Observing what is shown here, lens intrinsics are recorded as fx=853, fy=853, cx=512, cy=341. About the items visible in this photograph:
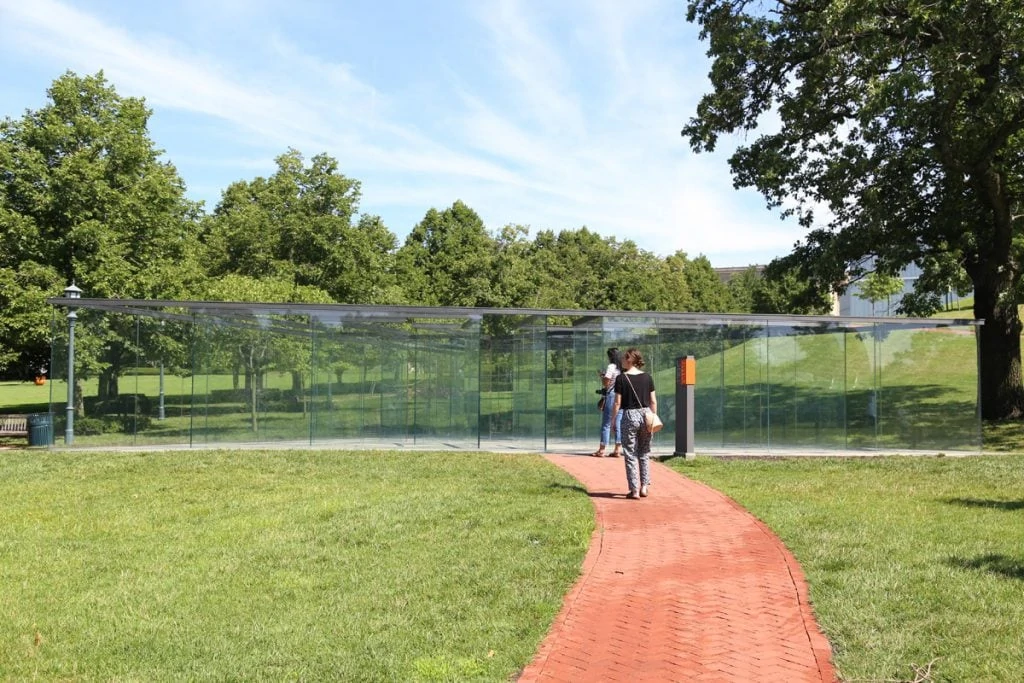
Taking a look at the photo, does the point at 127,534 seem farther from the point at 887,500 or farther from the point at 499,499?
the point at 887,500

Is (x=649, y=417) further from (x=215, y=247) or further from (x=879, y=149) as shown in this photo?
(x=215, y=247)

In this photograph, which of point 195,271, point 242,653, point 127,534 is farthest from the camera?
point 195,271

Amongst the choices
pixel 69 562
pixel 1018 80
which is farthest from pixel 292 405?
pixel 1018 80

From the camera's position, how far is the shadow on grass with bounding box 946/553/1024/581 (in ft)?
20.8

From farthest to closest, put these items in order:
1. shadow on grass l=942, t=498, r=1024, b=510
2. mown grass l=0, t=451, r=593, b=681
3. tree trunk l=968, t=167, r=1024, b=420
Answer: tree trunk l=968, t=167, r=1024, b=420, shadow on grass l=942, t=498, r=1024, b=510, mown grass l=0, t=451, r=593, b=681

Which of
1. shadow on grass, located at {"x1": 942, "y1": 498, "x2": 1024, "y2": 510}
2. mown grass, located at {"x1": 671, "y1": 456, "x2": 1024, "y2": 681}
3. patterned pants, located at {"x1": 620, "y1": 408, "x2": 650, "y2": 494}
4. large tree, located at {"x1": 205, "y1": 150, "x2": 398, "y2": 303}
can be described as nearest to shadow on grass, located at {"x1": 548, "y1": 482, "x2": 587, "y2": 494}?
patterned pants, located at {"x1": 620, "y1": 408, "x2": 650, "y2": 494}

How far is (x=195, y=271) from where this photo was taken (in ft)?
84.1

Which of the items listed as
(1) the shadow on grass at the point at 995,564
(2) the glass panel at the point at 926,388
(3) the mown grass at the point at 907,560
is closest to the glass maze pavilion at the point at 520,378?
(2) the glass panel at the point at 926,388

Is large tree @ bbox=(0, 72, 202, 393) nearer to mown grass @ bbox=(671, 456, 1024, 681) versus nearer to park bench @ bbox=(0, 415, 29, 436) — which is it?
park bench @ bbox=(0, 415, 29, 436)

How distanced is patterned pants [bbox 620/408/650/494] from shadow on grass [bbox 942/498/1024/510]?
11.5 feet

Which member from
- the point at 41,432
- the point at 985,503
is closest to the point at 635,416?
the point at 985,503

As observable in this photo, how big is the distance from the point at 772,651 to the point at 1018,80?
53.8 feet

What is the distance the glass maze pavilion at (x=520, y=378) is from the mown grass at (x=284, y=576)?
5.99 meters

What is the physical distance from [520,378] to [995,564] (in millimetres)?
11908
